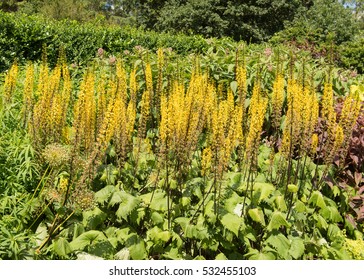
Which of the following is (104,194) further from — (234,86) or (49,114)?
(234,86)

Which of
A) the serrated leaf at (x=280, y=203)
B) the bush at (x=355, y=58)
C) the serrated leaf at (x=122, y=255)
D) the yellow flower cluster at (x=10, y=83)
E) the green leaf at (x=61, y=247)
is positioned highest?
the bush at (x=355, y=58)

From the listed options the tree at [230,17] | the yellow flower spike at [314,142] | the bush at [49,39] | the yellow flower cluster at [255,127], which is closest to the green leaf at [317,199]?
the yellow flower spike at [314,142]

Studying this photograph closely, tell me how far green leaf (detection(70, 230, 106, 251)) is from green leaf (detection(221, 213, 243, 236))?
82 cm

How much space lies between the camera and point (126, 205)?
2820 millimetres

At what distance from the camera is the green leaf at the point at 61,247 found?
105 inches

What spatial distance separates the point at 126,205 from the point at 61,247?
0.49 meters

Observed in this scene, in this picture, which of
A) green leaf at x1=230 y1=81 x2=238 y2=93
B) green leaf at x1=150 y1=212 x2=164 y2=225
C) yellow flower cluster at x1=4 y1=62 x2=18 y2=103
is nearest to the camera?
green leaf at x1=150 y1=212 x2=164 y2=225

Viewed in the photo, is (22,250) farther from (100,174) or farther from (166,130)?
(166,130)

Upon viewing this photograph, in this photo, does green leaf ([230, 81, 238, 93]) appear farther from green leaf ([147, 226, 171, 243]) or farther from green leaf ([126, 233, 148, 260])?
green leaf ([126, 233, 148, 260])

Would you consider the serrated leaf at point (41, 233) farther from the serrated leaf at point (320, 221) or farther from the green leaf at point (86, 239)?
the serrated leaf at point (320, 221)

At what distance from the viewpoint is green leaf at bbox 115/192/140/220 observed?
2781 mm

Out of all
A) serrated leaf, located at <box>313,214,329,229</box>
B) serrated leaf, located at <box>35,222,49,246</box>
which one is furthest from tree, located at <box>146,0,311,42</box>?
serrated leaf, located at <box>35,222,49,246</box>

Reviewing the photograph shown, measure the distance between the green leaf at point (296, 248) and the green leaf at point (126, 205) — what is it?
111cm

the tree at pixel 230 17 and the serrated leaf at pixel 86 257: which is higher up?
the tree at pixel 230 17
